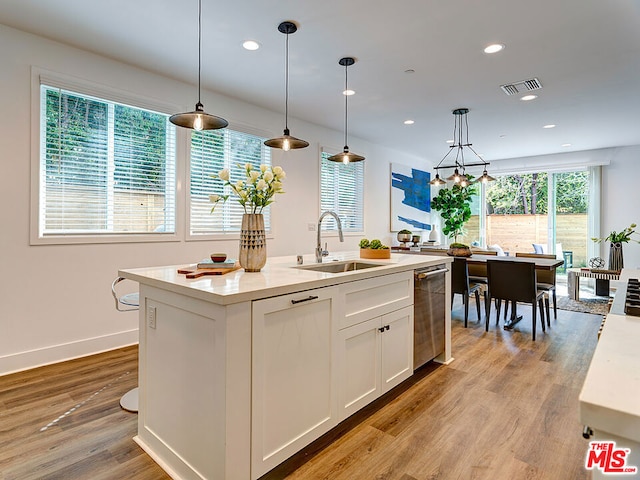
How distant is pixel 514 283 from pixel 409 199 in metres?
3.90

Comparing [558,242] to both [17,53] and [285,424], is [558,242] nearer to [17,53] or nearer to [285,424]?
[285,424]

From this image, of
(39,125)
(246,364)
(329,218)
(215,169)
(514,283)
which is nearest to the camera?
(246,364)

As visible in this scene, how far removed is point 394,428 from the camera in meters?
2.14

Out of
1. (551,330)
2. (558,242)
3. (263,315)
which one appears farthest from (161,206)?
(558,242)

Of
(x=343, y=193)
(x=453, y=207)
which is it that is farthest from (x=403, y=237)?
(x=453, y=207)

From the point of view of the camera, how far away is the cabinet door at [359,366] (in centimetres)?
207

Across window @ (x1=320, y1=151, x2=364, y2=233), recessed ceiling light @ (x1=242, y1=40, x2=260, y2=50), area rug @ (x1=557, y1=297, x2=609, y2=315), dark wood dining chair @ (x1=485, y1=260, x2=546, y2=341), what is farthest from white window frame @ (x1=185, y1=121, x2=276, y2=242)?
area rug @ (x1=557, y1=297, x2=609, y2=315)

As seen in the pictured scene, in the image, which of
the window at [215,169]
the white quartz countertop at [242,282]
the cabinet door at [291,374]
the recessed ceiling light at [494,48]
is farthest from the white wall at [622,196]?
the cabinet door at [291,374]

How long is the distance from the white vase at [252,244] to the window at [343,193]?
3419mm

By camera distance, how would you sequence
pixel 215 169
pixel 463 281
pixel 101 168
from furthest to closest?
pixel 463 281 → pixel 215 169 → pixel 101 168

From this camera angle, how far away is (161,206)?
3.75 meters

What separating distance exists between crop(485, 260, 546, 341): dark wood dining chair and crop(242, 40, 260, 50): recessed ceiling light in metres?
3.28

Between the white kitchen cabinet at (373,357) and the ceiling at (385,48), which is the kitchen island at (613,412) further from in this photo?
the ceiling at (385,48)

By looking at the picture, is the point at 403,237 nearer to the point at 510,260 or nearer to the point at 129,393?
the point at 510,260
